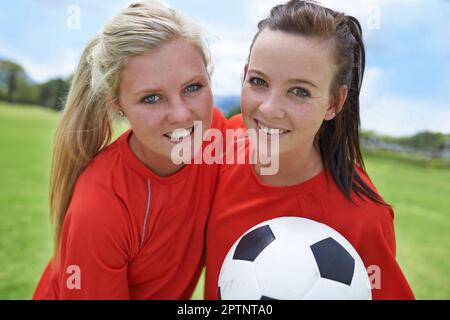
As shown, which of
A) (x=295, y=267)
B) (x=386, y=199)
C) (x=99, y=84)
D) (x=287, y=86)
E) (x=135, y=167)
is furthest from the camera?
(x=386, y=199)

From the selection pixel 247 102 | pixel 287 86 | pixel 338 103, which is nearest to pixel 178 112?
pixel 247 102

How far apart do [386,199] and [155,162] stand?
16.7 feet

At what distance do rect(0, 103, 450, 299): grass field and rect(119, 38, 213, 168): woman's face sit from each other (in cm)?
83

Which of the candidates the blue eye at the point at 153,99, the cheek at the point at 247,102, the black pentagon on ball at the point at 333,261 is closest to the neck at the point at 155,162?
the blue eye at the point at 153,99

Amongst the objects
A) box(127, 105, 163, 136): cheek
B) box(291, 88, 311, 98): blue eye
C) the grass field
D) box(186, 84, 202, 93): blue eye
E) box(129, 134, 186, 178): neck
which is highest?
box(186, 84, 202, 93): blue eye

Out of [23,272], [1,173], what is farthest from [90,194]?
[1,173]

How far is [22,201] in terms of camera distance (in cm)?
495

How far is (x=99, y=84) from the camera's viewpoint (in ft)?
6.00

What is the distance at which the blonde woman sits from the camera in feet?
5.82

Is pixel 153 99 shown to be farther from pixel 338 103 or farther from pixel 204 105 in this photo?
pixel 338 103

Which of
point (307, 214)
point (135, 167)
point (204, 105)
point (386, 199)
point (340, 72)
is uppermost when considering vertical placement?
point (340, 72)

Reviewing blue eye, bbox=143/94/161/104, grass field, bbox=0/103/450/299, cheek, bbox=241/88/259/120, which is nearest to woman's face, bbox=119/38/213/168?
blue eye, bbox=143/94/161/104

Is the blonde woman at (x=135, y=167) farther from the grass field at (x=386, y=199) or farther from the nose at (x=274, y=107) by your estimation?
the grass field at (x=386, y=199)

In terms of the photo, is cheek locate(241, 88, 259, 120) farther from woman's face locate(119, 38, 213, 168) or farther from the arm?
the arm
